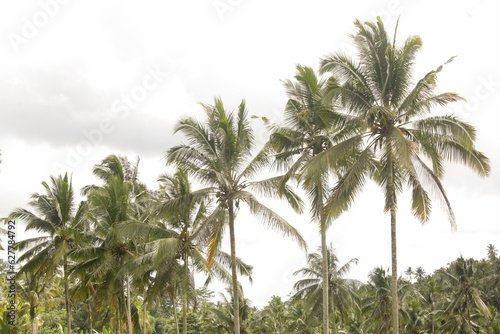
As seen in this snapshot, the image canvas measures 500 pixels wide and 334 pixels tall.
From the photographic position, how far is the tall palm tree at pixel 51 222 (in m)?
20.5

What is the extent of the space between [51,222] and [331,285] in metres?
17.8

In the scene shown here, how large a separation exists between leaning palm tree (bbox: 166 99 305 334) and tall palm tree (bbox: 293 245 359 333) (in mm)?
13686

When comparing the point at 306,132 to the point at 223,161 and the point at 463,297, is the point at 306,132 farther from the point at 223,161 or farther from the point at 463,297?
the point at 463,297

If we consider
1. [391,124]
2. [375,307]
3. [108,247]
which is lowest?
[375,307]

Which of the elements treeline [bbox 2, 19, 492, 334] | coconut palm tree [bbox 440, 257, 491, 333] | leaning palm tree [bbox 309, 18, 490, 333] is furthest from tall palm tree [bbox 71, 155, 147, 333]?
coconut palm tree [bbox 440, 257, 491, 333]

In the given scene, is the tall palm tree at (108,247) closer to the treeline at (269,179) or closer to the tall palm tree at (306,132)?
the treeline at (269,179)

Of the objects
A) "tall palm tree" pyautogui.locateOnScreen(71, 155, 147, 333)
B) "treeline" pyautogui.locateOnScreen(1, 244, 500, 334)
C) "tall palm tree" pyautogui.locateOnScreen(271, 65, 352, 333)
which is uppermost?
"tall palm tree" pyautogui.locateOnScreen(271, 65, 352, 333)

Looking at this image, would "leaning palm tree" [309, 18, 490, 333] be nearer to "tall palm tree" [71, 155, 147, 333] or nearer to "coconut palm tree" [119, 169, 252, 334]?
"coconut palm tree" [119, 169, 252, 334]

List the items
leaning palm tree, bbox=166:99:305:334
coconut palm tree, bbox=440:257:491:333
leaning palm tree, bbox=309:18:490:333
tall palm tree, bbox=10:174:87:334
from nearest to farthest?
1. leaning palm tree, bbox=309:18:490:333
2. leaning palm tree, bbox=166:99:305:334
3. tall palm tree, bbox=10:174:87:334
4. coconut palm tree, bbox=440:257:491:333

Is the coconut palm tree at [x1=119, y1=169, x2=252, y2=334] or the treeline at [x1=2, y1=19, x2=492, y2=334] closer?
the treeline at [x1=2, y1=19, x2=492, y2=334]

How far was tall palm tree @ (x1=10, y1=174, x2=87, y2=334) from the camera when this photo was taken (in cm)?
2052

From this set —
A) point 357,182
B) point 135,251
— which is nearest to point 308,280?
point 135,251

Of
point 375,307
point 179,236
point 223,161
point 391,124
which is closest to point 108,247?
point 179,236

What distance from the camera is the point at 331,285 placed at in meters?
28.7
